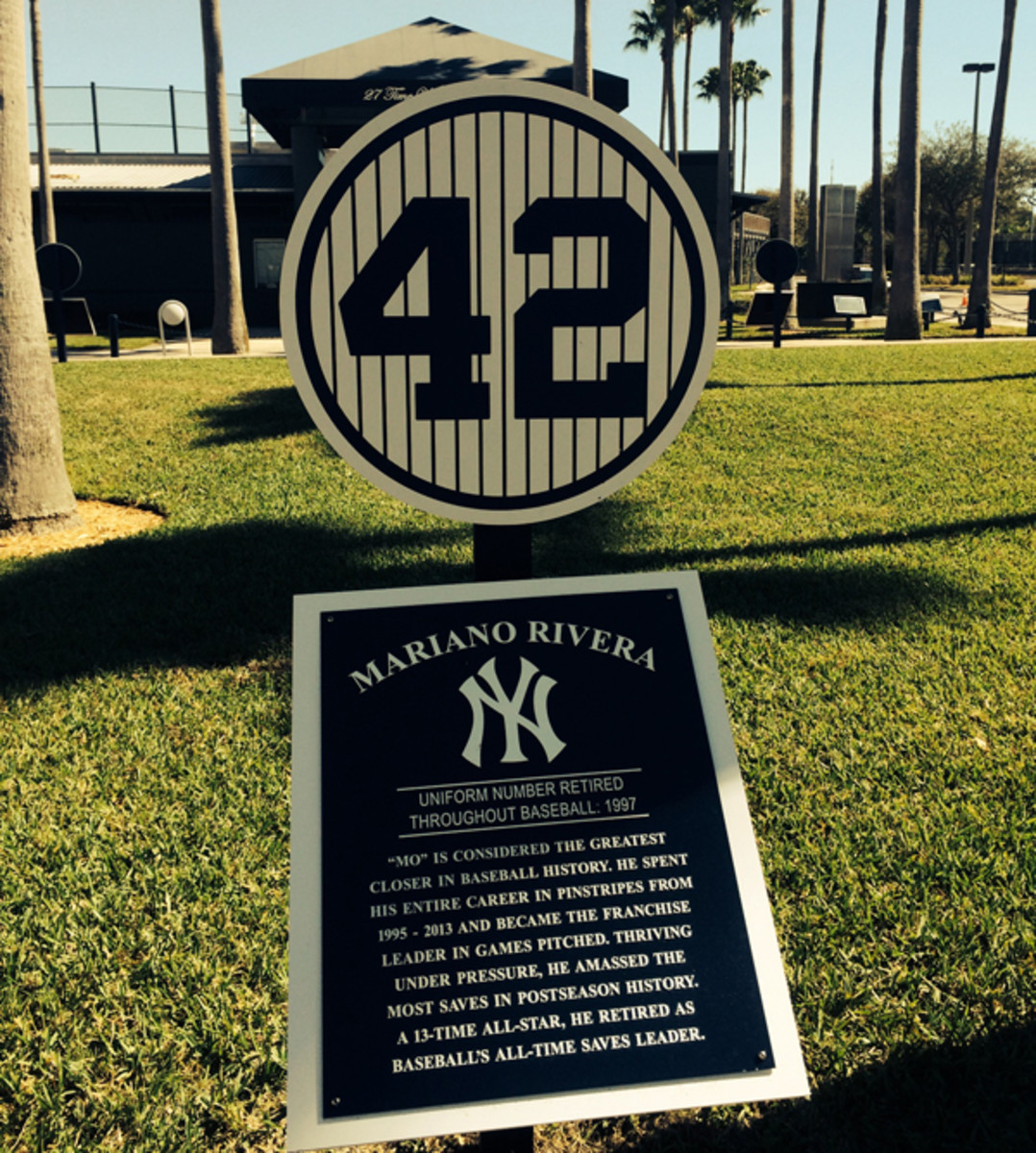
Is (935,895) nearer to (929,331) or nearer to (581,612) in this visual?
(581,612)

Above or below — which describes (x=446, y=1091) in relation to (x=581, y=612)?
below

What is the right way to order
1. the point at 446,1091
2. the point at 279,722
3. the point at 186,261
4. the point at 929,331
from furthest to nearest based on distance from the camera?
the point at 186,261
the point at 929,331
the point at 279,722
the point at 446,1091

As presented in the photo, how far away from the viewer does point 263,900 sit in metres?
3.13

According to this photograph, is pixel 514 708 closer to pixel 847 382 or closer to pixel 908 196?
pixel 847 382

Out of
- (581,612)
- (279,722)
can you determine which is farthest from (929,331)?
(581,612)

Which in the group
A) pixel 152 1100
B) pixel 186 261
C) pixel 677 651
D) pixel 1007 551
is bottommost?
pixel 152 1100

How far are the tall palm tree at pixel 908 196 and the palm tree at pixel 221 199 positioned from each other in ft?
40.2

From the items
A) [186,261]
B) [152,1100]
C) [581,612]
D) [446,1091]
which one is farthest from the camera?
[186,261]

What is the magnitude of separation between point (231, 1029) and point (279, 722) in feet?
A: 5.71

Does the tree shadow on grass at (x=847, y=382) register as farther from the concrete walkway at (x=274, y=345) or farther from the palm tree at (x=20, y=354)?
the palm tree at (x=20, y=354)

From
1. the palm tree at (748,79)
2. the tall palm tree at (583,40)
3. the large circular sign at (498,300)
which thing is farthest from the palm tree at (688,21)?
the large circular sign at (498,300)

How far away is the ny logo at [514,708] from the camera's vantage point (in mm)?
1725

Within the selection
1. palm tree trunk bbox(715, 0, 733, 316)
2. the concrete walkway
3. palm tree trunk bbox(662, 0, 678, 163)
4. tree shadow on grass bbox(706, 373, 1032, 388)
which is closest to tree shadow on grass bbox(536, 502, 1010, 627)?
tree shadow on grass bbox(706, 373, 1032, 388)

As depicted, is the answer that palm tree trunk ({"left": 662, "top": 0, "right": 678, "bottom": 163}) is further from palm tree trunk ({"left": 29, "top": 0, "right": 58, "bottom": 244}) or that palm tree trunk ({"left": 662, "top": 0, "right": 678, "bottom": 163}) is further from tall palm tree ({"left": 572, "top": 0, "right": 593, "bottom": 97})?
palm tree trunk ({"left": 29, "top": 0, "right": 58, "bottom": 244})
